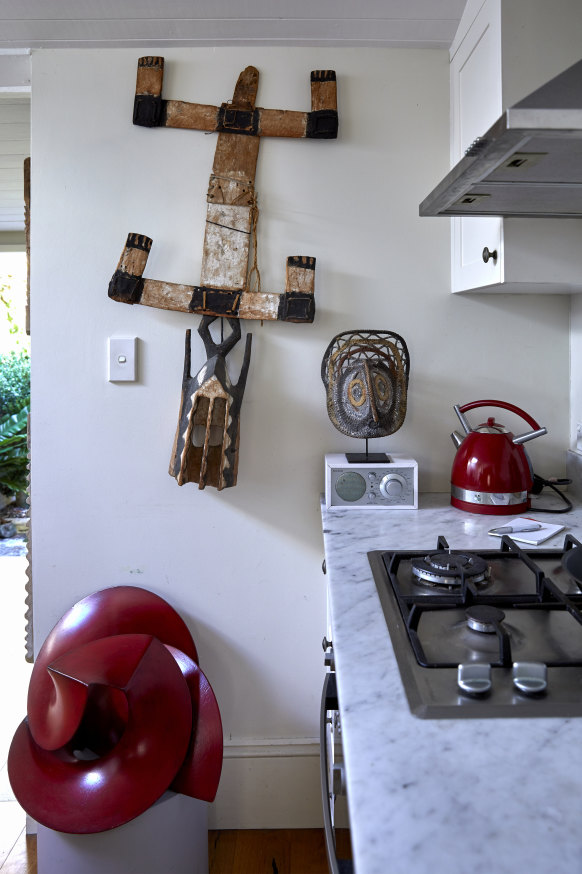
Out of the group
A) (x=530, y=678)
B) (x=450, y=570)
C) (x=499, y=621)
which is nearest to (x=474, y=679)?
(x=530, y=678)

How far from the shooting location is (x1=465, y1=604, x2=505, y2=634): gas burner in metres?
0.91

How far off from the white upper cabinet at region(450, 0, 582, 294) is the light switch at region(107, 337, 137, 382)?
2.82ft

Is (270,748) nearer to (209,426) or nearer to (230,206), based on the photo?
(209,426)

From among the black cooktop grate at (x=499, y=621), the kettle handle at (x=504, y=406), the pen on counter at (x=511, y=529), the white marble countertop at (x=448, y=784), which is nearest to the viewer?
the white marble countertop at (x=448, y=784)

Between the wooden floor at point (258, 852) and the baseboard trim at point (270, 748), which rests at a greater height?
the baseboard trim at point (270, 748)

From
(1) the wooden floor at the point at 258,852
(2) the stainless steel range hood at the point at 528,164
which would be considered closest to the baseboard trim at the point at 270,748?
(1) the wooden floor at the point at 258,852

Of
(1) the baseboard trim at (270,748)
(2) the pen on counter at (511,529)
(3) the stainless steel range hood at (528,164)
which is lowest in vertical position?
(1) the baseboard trim at (270,748)

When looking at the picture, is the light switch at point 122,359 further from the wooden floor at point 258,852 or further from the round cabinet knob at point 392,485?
the wooden floor at point 258,852

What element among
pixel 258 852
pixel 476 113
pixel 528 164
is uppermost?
pixel 476 113

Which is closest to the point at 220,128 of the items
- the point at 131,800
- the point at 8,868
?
the point at 131,800

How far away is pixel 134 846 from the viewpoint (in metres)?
1.41

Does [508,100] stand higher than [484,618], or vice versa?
[508,100]

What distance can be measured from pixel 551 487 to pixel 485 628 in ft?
3.19

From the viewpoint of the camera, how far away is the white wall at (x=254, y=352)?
1760mm
